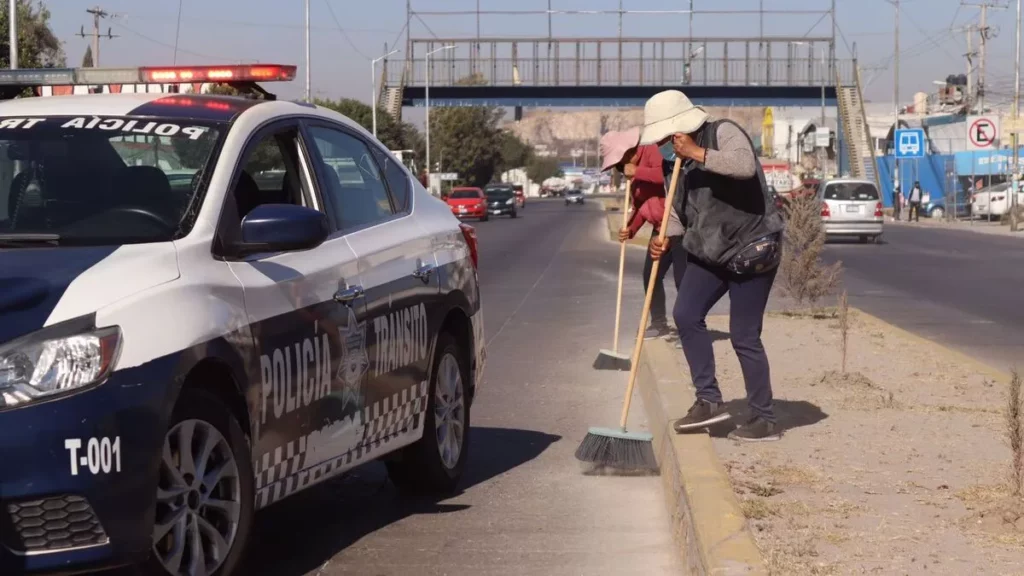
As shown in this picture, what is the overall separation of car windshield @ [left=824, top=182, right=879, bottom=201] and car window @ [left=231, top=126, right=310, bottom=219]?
31.1 meters

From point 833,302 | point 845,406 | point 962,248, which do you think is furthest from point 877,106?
point 845,406

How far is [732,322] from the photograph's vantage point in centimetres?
757

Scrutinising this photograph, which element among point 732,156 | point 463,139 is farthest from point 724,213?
point 463,139

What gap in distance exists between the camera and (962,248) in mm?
32938

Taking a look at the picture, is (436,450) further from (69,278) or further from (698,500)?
(69,278)

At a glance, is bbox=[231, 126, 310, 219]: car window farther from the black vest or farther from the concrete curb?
the black vest

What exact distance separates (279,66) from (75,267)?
6.48 ft

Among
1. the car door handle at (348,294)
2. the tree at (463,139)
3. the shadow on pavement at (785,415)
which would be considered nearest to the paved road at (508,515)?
the shadow on pavement at (785,415)

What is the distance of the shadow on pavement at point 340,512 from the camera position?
5.65 meters

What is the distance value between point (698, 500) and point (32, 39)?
3936 centimetres

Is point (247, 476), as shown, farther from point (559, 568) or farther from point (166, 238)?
point (559, 568)

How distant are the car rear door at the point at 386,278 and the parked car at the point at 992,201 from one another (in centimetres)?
4830

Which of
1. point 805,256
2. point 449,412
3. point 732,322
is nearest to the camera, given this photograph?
point 449,412

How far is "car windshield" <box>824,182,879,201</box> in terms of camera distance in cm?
3562
